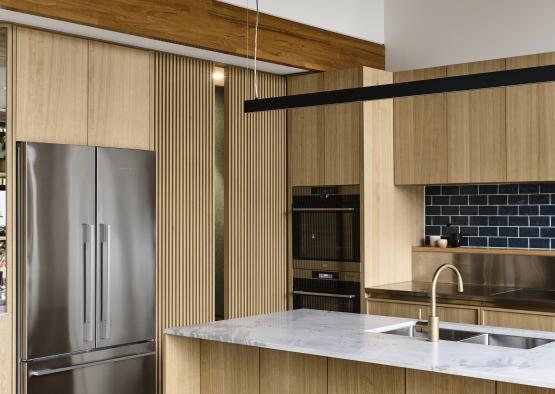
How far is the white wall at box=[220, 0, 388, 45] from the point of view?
557cm

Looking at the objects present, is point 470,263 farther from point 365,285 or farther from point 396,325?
point 396,325

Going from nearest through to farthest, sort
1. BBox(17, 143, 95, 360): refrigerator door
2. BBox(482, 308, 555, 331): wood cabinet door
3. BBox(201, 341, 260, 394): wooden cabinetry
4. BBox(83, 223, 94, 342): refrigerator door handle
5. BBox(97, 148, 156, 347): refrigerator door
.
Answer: BBox(201, 341, 260, 394): wooden cabinetry
BBox(17, 143, 95, 360): refrigerator door
BBox(83, 223, 94, 342): refrigerator door handle
BBox(97, 148, 156, 347): refrigerator door
BBox(482, 308, 555, 331): wood cabinet door

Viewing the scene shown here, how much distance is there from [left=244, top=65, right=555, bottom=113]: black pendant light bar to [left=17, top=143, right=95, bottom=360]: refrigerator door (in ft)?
4.12

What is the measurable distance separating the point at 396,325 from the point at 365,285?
169 centimetres

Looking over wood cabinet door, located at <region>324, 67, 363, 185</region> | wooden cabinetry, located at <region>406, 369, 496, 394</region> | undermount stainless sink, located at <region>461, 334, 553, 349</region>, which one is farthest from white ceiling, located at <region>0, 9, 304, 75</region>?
wooden cabinetry, located at <region>406, 369, 496, 394</region>

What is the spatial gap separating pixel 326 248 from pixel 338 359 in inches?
97.4

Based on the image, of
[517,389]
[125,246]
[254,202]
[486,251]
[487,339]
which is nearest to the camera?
[517,389]

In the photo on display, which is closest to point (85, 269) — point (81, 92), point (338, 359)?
point (81, 92)

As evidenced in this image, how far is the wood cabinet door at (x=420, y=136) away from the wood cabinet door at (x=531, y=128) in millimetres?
516

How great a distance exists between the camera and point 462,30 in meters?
5.95

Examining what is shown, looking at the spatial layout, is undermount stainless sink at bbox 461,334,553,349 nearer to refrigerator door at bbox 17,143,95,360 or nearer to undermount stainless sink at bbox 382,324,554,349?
undermount stainless sink at bbox 382,324,554,349

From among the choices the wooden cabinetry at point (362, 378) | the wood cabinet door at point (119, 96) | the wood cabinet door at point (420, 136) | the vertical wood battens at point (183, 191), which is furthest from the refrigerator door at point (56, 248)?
the wood cabinet door at point (420, 136)

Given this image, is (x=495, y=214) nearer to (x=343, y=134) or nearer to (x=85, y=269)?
(x=343, y=134)

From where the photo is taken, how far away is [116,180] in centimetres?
493
